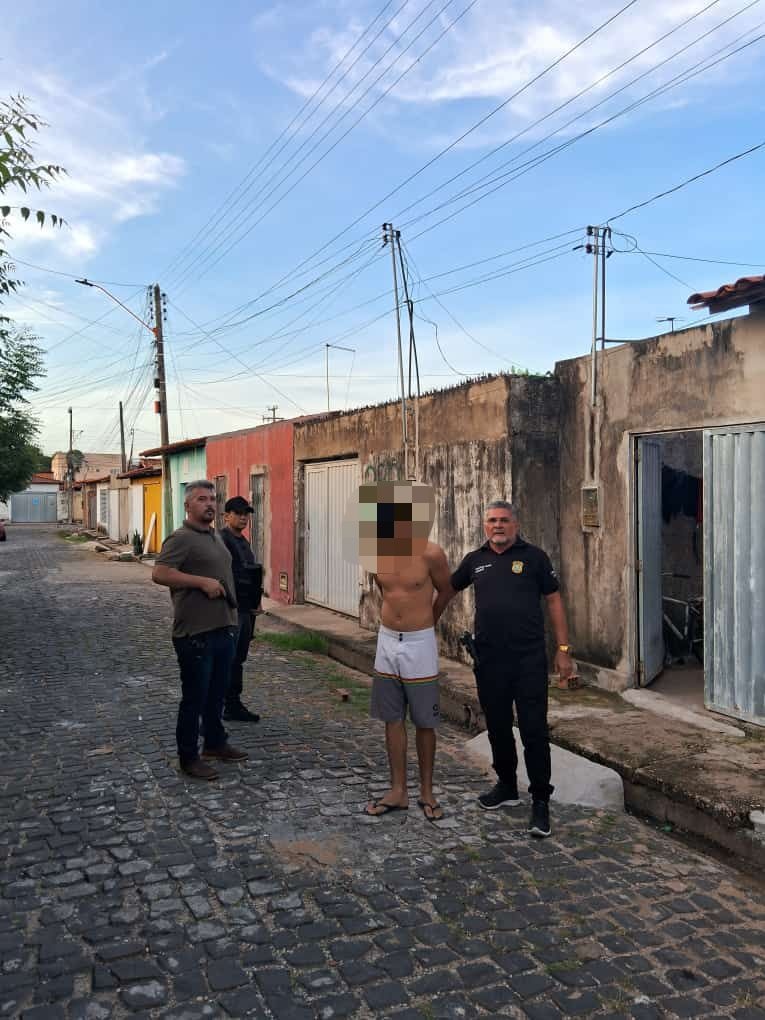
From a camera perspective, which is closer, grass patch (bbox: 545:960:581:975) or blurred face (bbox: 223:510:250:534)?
grass patch (bbox: 545:960:581:975)

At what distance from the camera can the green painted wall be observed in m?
19.7

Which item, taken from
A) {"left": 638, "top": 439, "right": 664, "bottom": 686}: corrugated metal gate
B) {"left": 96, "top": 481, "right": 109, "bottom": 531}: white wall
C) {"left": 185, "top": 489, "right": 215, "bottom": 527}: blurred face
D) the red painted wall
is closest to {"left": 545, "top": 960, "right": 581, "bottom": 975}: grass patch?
{"left": 185, "top": 489, "right": 215, "bottom": 527}: blurred face

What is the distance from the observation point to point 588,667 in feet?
23.1

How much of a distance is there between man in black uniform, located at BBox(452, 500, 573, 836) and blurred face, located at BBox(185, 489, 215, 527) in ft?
5.23

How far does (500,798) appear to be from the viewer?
443 centimetres

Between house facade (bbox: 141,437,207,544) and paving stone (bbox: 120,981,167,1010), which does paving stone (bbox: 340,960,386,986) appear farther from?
house facade (bbox: 141,437,207,544)

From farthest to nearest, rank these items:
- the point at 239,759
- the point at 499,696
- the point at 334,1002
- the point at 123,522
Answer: the point at 123,522 < the point at 239,759 < the point at 499,696 < the point at 334,1002

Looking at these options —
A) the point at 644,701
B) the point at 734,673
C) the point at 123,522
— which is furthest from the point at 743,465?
the point at 123,522

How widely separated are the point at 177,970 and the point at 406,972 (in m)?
0.82

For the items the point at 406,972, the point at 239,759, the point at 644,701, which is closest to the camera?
the point at 406,972

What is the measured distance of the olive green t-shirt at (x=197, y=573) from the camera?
4719 millimetres

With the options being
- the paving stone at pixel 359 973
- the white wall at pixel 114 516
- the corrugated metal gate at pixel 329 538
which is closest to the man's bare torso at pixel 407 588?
the paving stone at pixel 359 973

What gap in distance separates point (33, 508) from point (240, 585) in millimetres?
71261

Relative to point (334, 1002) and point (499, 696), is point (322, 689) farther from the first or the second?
point (334, 1002)
